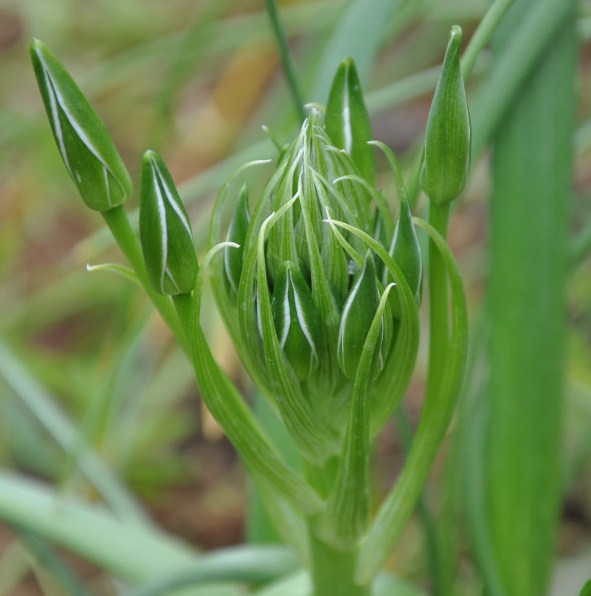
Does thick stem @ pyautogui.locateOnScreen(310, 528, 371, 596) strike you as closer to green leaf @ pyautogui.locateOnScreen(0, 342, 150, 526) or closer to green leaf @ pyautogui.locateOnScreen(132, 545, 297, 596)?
green leaf @ pyautogui.locateOnScreen(132, 545, 297, 596)

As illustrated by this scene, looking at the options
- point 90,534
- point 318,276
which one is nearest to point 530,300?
point 318,276

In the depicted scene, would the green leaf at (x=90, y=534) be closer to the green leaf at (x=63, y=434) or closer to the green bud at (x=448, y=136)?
the green leaf at (x=63, y=434)

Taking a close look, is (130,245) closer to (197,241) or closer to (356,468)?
(356,468)

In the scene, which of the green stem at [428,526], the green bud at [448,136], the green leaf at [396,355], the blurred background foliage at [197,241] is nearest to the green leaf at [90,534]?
the blurred background foliage at [197,241]

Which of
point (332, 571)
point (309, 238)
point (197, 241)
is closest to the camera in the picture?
point (309, 238)

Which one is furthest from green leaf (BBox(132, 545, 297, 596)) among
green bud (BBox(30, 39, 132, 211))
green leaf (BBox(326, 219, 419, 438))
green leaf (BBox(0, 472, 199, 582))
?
green bud (BBox(30, 39, 132, 211))
